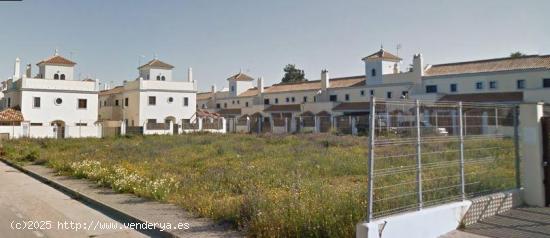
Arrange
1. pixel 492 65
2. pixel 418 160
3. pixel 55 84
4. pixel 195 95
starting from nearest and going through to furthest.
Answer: pixel 418 160 → pixel 55 84 → pixel 492 65 → pixel 195 95

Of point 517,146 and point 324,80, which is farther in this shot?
point 324,80

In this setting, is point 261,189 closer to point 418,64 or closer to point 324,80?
point 418,64

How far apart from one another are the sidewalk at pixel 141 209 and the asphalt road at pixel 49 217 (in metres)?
0.26

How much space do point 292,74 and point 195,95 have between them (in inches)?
1701

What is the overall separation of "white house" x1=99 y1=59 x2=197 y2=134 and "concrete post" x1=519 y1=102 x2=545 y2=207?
41.3 m

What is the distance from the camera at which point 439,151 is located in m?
6.72

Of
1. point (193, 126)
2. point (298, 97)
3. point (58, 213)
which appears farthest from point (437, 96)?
point (58, 213)

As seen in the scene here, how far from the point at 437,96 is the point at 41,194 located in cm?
4346

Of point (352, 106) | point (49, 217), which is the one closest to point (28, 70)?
point (352, 106)

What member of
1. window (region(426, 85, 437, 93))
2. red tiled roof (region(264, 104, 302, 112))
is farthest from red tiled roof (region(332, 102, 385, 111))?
window (region(426, 85, 437, 93))

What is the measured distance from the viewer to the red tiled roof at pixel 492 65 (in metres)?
41.3

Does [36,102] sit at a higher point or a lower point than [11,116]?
higher

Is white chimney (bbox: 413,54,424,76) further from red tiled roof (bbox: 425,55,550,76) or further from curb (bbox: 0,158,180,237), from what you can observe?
curb (bbox: 0,158,180,237)

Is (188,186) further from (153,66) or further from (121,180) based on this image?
(153,66)
